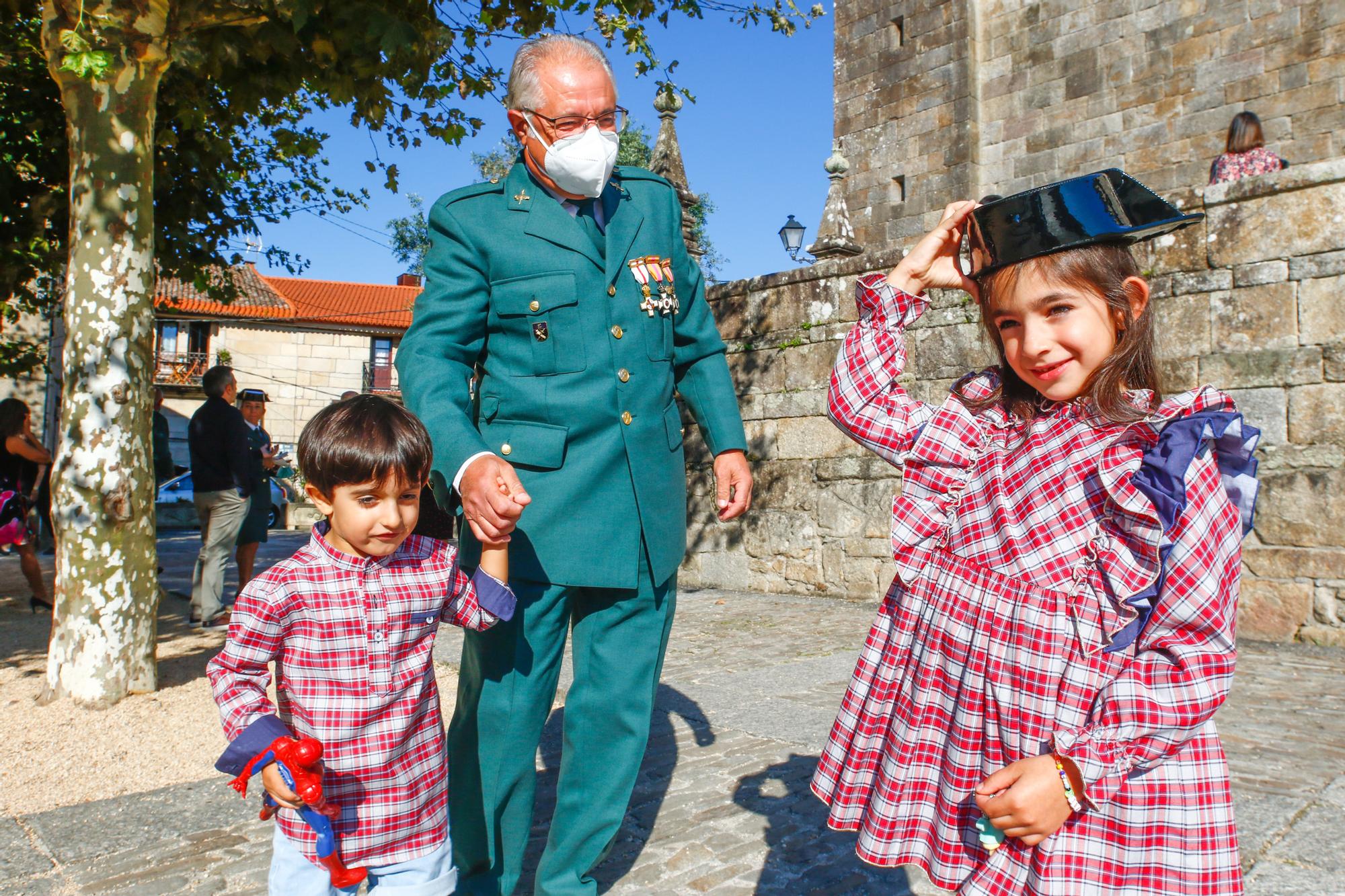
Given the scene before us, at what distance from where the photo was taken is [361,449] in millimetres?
2039

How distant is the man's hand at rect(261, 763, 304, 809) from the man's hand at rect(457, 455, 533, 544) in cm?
58

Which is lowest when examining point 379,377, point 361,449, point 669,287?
point 361,449

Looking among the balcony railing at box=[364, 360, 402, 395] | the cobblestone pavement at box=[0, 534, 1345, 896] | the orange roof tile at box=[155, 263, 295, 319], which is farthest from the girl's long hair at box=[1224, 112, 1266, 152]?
the balcony railing at box=[364, 360, 402, 395]

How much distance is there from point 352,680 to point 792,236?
1354 centimetres

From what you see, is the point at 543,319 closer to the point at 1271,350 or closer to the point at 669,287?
the point at 669,287

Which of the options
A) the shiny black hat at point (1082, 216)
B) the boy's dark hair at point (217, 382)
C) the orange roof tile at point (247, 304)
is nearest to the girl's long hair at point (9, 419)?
the boy's dark hair at point (217, 382)

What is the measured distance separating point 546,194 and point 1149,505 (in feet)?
5.42

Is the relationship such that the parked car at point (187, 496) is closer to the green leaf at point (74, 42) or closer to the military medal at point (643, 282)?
the green leaf at point (74, 42)

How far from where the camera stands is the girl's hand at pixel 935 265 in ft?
6.18

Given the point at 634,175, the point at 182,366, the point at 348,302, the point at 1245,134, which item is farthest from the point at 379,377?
the point at 634,175

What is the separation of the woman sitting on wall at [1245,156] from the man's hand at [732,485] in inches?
208

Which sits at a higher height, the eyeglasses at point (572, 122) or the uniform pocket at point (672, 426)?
the eyeglasses at point (572, 122)

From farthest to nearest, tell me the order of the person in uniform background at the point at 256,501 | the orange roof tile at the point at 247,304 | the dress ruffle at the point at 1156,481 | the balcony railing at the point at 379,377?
the balcony railing at the point at 379,377
the orange roof tile at the point at 247,304
the person in uniform background at the point at 256,501
the dress ruffle at the point at 1156,481

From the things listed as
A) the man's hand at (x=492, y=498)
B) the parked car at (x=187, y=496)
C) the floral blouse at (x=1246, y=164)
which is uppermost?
the floral blouse at (x=1246, y=164)
